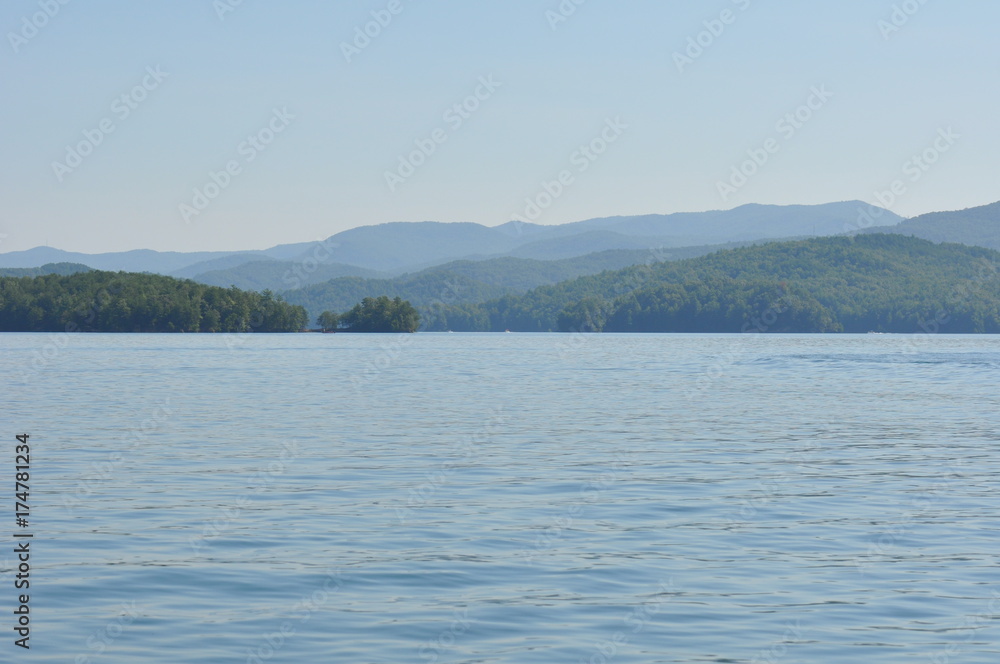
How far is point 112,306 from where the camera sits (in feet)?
593

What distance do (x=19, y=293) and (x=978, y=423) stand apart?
17018cm

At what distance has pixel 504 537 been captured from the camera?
1717cm

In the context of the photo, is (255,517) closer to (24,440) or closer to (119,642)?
(119,642)

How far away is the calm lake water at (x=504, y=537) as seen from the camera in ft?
40.0

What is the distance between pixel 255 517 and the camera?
60.7 feet

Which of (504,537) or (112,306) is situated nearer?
(504,537)

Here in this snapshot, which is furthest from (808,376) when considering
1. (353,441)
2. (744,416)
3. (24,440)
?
(24,440)

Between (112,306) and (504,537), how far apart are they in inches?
6871

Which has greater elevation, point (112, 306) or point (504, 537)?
point (112, 306)

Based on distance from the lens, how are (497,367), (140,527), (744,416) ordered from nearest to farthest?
(140,527) < (744,416) < (497,367)

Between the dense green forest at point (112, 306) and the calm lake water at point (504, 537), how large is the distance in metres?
150

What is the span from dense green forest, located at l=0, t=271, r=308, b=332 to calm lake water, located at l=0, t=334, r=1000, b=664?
14957 cm

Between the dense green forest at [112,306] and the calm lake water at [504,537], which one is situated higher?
the dense green forest at [112,306]

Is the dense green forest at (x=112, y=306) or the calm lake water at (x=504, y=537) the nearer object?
the calm lake water at (x=504, y=537)
